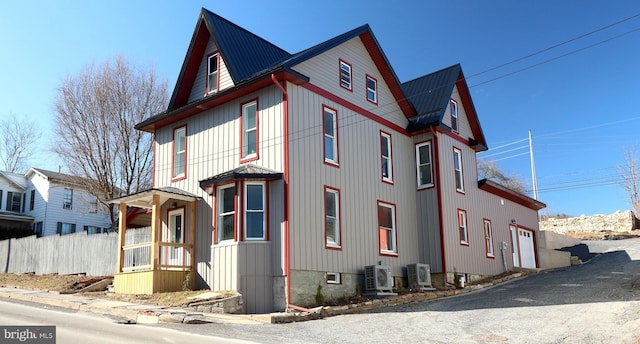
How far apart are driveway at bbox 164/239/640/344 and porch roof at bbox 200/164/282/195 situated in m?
4.38

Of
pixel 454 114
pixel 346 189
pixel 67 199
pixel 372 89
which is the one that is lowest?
pixel 346 189

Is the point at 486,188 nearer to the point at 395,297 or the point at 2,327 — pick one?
the point at 395,297

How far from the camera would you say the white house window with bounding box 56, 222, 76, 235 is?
1597 inches

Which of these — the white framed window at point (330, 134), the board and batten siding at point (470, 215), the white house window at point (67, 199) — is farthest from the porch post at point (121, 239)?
the white house window at point (67, 199)

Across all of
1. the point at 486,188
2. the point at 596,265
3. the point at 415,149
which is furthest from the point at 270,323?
the point at 596,265

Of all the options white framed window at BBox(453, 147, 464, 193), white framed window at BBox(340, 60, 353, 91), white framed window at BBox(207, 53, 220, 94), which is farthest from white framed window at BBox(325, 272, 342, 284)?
white framed window at BBox(453, 147, 464, 193)

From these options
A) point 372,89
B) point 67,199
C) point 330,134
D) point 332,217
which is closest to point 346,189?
point 332,217

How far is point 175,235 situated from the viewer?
746 inches

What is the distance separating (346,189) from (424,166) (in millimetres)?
5083

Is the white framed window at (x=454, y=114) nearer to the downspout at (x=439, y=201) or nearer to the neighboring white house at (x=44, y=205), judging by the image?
the downspout at (x=439, y=201)

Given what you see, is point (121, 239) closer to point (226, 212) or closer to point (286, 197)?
point (226, 212)

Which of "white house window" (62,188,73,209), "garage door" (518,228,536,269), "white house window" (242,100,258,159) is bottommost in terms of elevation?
"garage door" (518,228,536,269)

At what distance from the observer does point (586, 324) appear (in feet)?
37.8

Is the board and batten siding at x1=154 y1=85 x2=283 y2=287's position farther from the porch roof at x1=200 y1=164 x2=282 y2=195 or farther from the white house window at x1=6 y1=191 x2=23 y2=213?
the white house window at x1=6 y1=191 x2=23 y2=213
